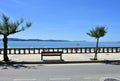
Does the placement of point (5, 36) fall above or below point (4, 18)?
below

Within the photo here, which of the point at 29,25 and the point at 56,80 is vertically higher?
the point at 29,25

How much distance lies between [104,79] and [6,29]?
12217mm

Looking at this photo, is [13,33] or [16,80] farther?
[13,33]

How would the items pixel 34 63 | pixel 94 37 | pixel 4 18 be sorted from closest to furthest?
pixel 34 63
pixel 4 18
pixel 94 37

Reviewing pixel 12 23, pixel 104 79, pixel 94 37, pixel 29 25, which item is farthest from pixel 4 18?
pixel 104 79

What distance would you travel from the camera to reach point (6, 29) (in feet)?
73.3

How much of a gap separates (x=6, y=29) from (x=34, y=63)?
12.6 ft

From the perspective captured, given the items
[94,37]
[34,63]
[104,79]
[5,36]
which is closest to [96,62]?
[94,37]

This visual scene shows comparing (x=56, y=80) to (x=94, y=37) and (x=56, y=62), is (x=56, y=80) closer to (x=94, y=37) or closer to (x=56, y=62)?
(x=56, y=62)

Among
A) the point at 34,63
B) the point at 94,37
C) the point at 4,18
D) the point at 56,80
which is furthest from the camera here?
the point at 94,37

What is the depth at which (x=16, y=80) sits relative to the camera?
1216 cm

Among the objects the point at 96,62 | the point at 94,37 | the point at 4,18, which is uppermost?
the point at 4,18

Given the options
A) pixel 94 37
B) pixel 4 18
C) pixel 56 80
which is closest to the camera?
pixel 56 80

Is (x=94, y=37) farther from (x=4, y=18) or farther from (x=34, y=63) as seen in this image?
(x=4, y=18)
